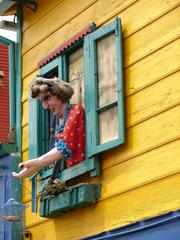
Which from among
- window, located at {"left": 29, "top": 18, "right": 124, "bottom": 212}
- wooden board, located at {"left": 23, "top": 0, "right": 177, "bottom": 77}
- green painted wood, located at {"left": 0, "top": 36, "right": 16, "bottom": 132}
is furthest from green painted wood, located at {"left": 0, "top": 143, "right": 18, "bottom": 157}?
wooden board, located at {"left": 23, "top": 0, "right": 177, "bottom": 77}

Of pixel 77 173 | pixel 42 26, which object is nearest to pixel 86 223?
pixel 77 173

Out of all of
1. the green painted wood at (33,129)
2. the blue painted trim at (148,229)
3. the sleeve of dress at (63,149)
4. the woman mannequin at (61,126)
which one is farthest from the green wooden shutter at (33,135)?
the blue painted trim at (148,229)

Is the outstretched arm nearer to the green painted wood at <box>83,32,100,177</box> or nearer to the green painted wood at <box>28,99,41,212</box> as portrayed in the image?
the green painted wood at <box>83,32,100,177</box>

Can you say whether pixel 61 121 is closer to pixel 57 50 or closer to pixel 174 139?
pixel 57 50

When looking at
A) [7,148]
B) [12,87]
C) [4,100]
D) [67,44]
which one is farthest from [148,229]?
[4,100]

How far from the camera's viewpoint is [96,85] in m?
7.80

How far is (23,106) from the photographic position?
9.23 metres

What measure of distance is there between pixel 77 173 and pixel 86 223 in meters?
0.47

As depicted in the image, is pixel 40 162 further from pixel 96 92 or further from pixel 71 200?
pixel 96 92

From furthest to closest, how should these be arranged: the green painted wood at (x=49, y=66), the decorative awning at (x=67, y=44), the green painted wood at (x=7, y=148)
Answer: the green painted wood at (x=7, y=148)
the green painted wood at (x=49, y=66)
the decorative awning at (x=67, y=44)

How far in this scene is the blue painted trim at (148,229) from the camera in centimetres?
657

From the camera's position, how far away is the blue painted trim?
6566 millimetres

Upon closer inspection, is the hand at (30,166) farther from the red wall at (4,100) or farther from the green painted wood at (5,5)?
the red wall at (4,100)

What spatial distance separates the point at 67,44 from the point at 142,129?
158cm
